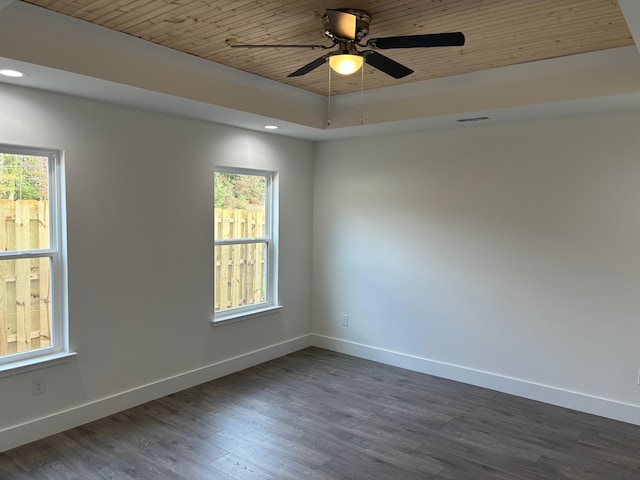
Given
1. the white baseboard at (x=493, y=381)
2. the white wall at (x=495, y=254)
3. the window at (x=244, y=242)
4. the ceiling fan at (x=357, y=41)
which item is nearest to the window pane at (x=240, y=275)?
the window at (x=244, y=242)

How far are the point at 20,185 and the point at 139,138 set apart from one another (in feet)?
2.93

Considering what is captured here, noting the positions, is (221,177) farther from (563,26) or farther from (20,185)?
(563,26)

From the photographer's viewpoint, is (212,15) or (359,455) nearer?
(212,15)

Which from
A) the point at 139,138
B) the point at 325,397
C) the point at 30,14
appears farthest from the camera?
the point at 325,397

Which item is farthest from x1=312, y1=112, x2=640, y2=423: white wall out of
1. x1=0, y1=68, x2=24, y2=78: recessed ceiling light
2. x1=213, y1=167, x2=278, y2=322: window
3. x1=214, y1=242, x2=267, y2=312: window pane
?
x1=0, y1=68, x2=24, y2=78: recessed ceiling light

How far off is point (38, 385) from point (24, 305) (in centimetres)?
55

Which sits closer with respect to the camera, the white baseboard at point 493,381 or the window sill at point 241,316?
the white baseboard at point 493,381

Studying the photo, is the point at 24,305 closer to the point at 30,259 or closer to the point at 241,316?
the point at 30,259

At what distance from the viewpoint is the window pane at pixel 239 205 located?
4.40 meters

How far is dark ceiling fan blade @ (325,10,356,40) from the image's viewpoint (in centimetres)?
230

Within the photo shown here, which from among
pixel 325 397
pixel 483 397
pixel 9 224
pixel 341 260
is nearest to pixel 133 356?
pixel 9 224

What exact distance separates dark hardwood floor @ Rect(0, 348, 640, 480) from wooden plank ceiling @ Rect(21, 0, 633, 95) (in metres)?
2.65

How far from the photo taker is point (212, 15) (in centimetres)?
262

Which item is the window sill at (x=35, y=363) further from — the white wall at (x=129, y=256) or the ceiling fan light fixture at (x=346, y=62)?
the ceiling fan light fixture at (x=346, y=62)
